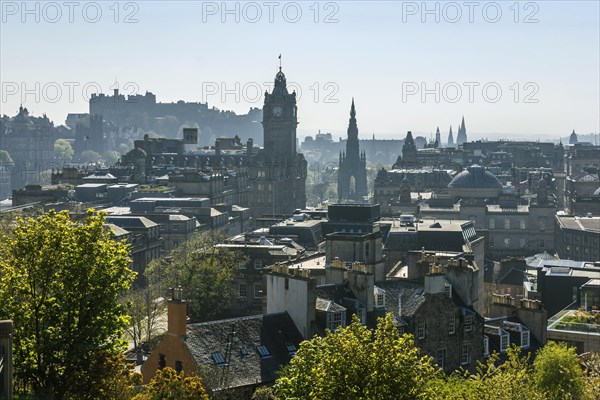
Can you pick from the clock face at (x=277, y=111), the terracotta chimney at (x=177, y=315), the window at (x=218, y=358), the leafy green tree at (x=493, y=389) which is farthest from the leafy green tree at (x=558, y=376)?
the clock face at (x=277, y=111)

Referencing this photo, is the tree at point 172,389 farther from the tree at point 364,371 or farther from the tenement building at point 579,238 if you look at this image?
the tenement building at point 579,238

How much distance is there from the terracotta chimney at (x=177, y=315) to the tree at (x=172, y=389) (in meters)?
5.67

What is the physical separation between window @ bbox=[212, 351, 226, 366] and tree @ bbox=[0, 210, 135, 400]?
22.1 ft

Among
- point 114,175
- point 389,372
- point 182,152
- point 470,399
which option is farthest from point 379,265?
point 182,152

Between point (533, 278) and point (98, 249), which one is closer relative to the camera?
point (98, 249)

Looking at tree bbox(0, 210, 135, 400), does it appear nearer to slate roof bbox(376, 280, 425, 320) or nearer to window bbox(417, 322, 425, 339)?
slate roof bbox(376, 280, 425, 320)

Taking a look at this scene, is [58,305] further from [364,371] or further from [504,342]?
[504,342]

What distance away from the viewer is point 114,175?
153375 mm

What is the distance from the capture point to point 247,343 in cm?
4522

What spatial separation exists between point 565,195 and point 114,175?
76.0 meters

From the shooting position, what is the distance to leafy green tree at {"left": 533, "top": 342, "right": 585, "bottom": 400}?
150 ft

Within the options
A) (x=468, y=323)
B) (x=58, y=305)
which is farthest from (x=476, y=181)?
(x=58, y=305)

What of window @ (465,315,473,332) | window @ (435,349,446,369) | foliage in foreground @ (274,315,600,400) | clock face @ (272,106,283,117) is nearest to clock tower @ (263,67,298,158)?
clock face @ (272,106,283,117)

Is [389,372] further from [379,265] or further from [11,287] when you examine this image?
[379,265]
